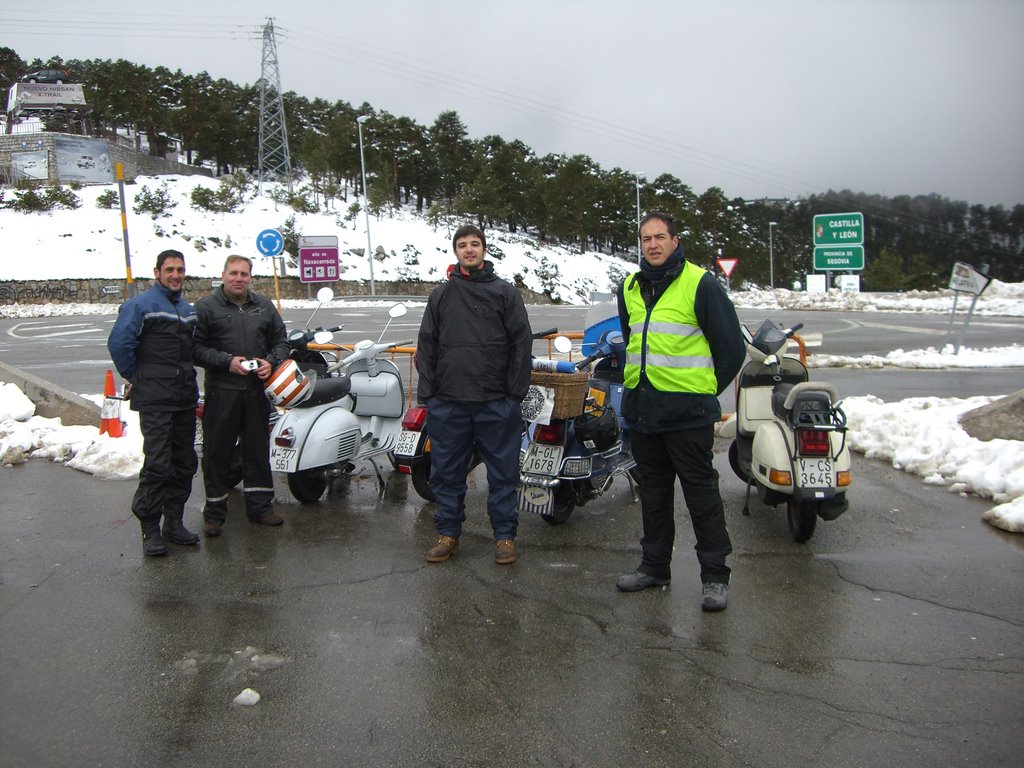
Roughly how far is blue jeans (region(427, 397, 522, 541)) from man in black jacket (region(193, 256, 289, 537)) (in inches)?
55.3

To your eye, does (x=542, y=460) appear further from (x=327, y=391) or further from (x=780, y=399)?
(x=327, y=391)

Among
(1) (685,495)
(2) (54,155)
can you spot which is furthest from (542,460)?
(2) (54,155)

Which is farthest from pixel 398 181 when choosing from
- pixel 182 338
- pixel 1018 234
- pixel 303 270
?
pixel 182 338

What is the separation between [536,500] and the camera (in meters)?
5.33

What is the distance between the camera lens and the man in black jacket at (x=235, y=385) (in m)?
5.48

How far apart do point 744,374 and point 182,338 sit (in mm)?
3788

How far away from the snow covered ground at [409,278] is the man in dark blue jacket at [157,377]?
2.04 m

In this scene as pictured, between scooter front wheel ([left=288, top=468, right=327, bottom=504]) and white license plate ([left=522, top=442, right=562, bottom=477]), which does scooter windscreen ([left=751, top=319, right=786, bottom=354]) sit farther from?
scooter front wheel ([left=288, top=468, right=327, bottom=504])

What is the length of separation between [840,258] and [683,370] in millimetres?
31057

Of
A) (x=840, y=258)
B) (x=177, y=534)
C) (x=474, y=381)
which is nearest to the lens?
(x=474, y=381)

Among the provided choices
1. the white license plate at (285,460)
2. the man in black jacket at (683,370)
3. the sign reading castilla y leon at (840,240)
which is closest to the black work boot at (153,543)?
the white license plate at (285,460)

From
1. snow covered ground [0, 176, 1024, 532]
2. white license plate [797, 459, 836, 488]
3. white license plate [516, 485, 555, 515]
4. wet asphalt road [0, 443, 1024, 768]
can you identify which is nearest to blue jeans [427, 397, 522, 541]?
wet asphalt road [0, 443, 1024, 768]

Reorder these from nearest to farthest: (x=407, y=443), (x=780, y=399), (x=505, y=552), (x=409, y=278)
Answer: (x=505, y=552)
(x=780, y=399)
(x=407, y=443)
(x=409, y=278)

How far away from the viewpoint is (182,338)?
523 centimetres
